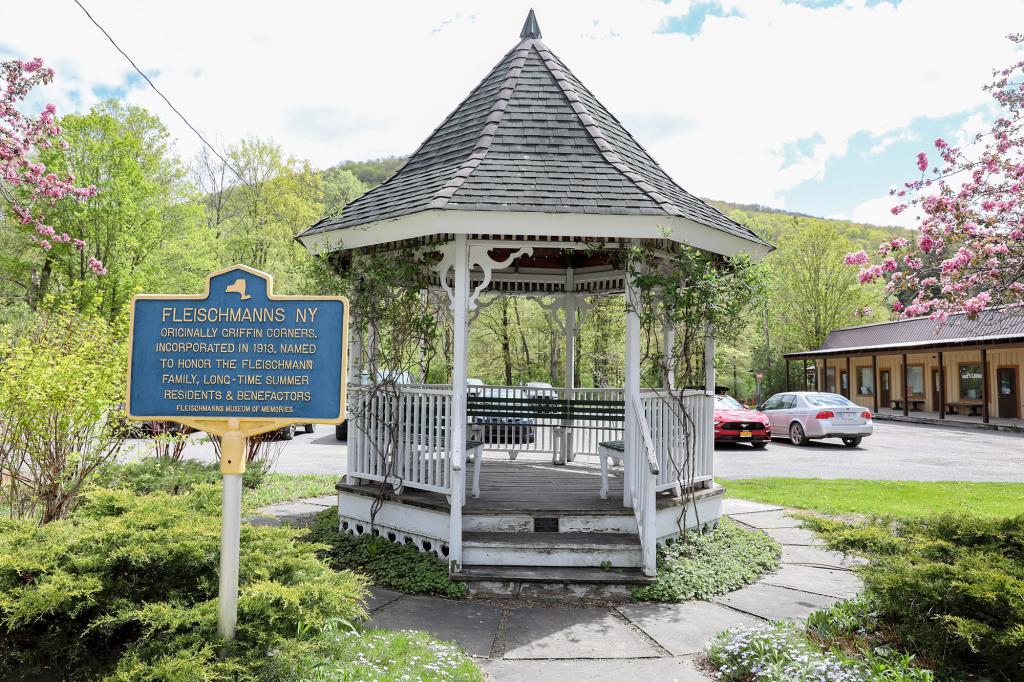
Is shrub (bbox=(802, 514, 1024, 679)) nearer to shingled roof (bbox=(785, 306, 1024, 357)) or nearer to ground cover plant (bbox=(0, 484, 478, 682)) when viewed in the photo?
ground cover plant (bbox=(0, 484, 478, 682))

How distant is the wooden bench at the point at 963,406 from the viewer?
27.0 m

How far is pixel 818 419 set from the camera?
17.7 metres

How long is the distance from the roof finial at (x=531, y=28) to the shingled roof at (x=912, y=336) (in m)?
19.7


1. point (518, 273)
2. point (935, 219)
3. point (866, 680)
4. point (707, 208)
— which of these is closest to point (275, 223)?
point (518, 273)

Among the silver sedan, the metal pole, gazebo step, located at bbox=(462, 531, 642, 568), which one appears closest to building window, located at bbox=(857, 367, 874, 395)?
the silver sedan

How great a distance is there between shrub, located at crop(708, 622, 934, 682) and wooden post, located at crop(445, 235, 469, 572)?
95.9 inches

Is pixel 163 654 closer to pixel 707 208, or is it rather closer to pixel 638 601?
pixel 638 601

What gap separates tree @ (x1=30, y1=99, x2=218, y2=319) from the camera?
2166 centimetres

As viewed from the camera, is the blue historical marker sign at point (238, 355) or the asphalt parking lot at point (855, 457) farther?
the asphalt parking lot at point (855, 457)

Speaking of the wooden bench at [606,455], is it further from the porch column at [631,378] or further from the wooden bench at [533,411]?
the wooden bench at [533,411]

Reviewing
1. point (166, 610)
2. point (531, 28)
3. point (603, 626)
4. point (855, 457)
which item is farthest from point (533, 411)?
point (855, 457)

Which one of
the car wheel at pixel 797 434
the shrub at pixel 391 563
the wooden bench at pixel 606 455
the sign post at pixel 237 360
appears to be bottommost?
the shrub at pixel 391 563

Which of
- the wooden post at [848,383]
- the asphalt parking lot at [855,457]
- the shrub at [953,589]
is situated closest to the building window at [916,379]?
the wooden post at [848,383]

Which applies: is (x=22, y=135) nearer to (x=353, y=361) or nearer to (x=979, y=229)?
(x=353, y=361)
